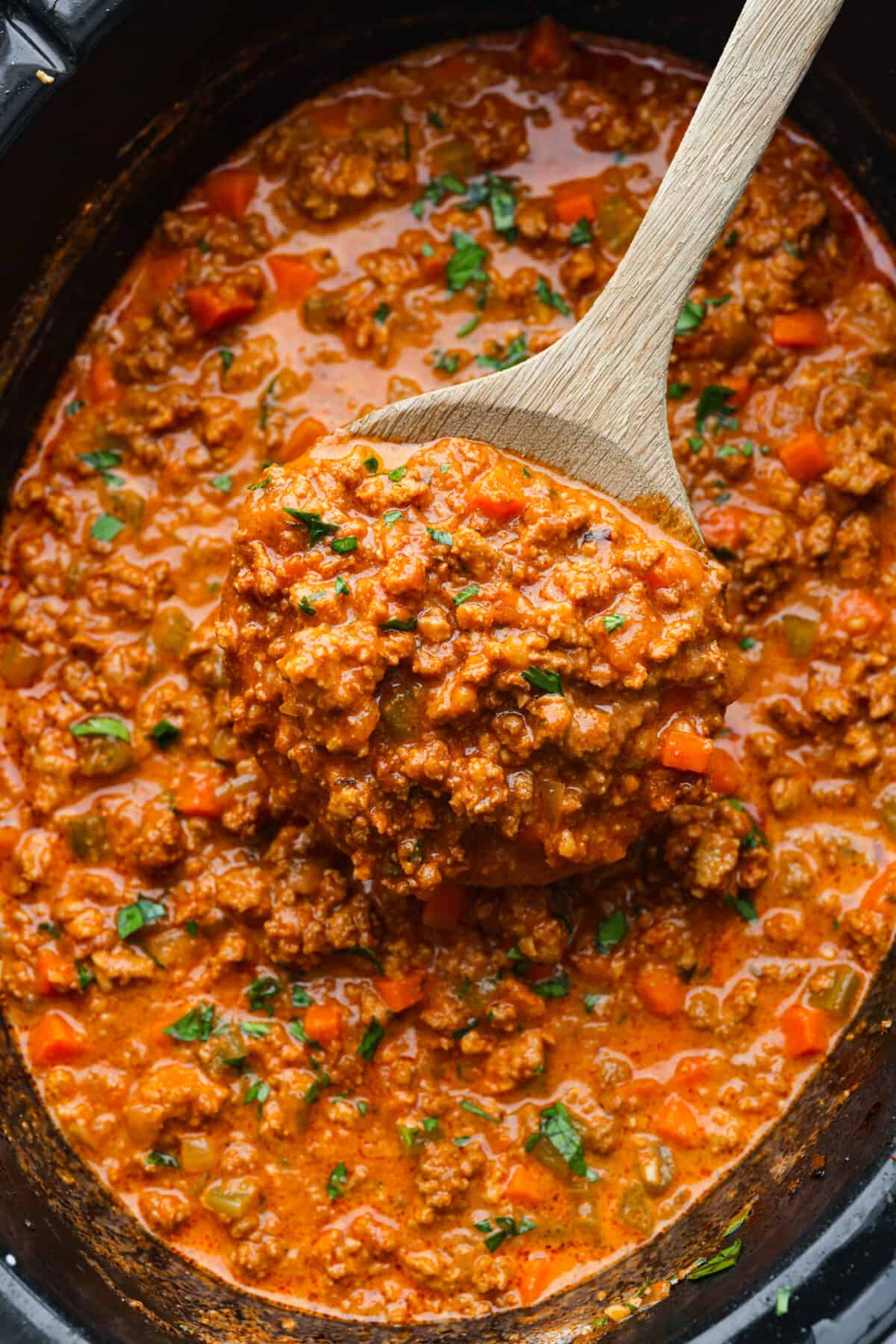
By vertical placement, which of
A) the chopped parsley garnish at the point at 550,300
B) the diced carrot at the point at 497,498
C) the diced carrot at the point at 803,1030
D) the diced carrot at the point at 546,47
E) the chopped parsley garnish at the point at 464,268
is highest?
the diced carrot at the point at 546,47

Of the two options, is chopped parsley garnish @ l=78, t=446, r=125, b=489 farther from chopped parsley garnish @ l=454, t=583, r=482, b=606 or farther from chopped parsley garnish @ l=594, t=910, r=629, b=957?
chopped parsley garnish @ l=594, t=910, r=629, b=957

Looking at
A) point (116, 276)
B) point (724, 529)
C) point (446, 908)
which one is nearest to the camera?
point (446, 908)

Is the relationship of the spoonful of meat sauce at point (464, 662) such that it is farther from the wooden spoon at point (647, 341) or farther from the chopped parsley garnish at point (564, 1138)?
the chopped parsley garnish at point (564, 1138)

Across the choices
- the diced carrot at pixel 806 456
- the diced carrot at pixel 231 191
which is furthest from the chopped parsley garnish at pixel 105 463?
the diced carrot at pixel 806 456

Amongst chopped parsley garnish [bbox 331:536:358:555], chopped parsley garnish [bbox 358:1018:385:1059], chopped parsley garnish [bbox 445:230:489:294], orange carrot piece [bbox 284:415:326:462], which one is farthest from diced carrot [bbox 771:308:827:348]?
chopped parsley garnish [bbox 358:1018:385:1059]

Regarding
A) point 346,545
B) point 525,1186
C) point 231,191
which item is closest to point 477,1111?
point 525,1186

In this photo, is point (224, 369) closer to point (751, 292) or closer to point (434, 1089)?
point (751, 292)

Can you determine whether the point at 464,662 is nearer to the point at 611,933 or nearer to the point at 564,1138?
the point at 611,933
